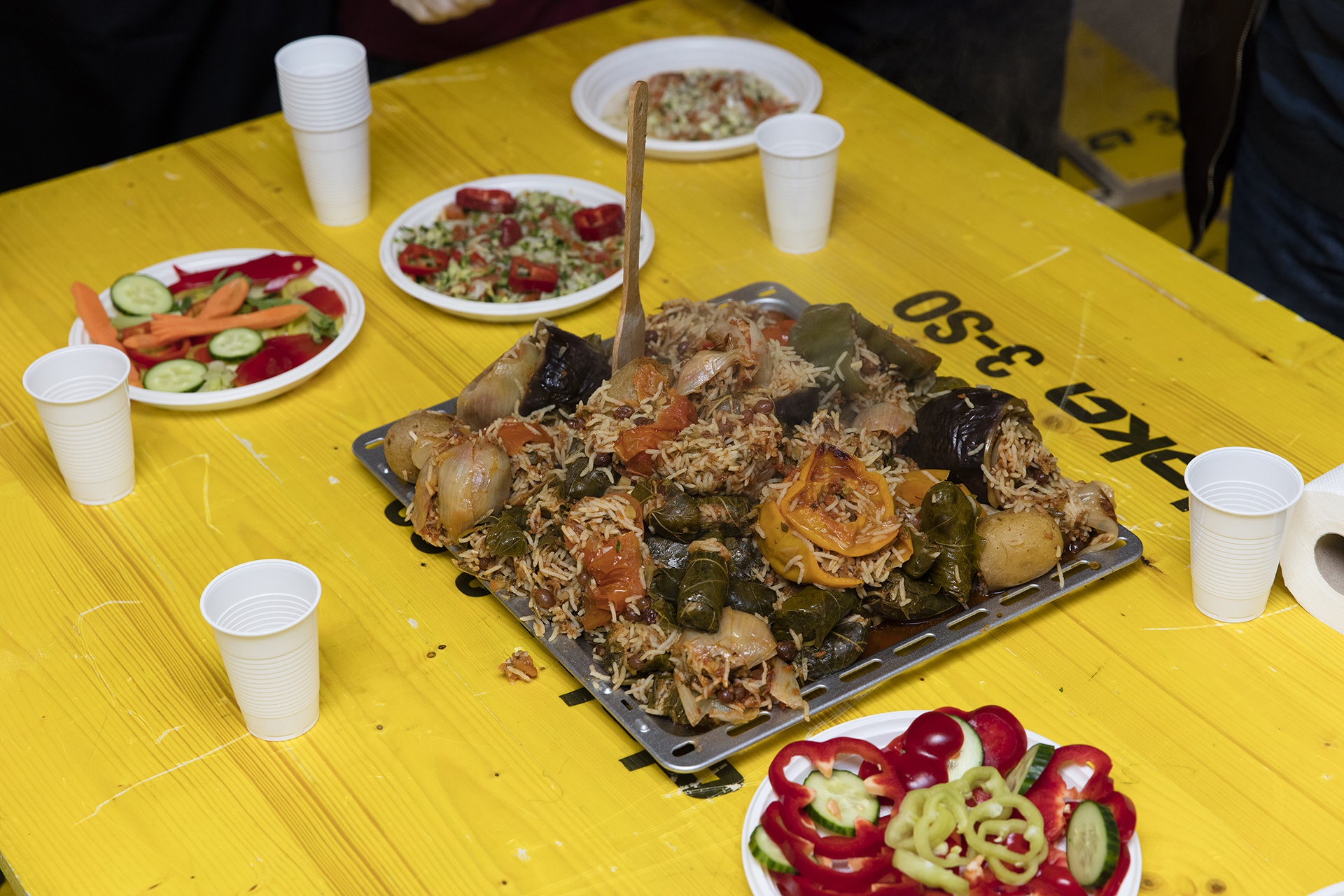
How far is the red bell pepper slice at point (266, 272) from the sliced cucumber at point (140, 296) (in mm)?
54

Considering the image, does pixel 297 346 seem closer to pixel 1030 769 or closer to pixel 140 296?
pixel 140 296

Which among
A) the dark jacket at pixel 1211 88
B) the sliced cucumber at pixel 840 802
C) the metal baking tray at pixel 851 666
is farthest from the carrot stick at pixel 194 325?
the dark jacket at pixel 1211 88

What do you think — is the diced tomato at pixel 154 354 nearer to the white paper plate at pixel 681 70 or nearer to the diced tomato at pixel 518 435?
the diced tomato at pixel 518 435

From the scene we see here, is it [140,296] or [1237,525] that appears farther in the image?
[140,296]

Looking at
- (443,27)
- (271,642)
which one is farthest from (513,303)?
(443,27)

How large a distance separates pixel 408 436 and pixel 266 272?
91 cm

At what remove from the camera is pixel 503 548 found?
2.13 meters

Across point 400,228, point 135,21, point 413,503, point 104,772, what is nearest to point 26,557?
point 104,772

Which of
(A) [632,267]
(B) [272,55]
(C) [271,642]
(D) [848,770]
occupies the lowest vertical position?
(B) [272,55]

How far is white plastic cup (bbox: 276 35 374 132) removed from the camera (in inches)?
119

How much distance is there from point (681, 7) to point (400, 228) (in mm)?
1621

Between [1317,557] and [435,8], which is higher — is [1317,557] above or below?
below

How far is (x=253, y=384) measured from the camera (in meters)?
2.70

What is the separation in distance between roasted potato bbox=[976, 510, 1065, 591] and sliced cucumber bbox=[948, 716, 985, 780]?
1.33 ft
